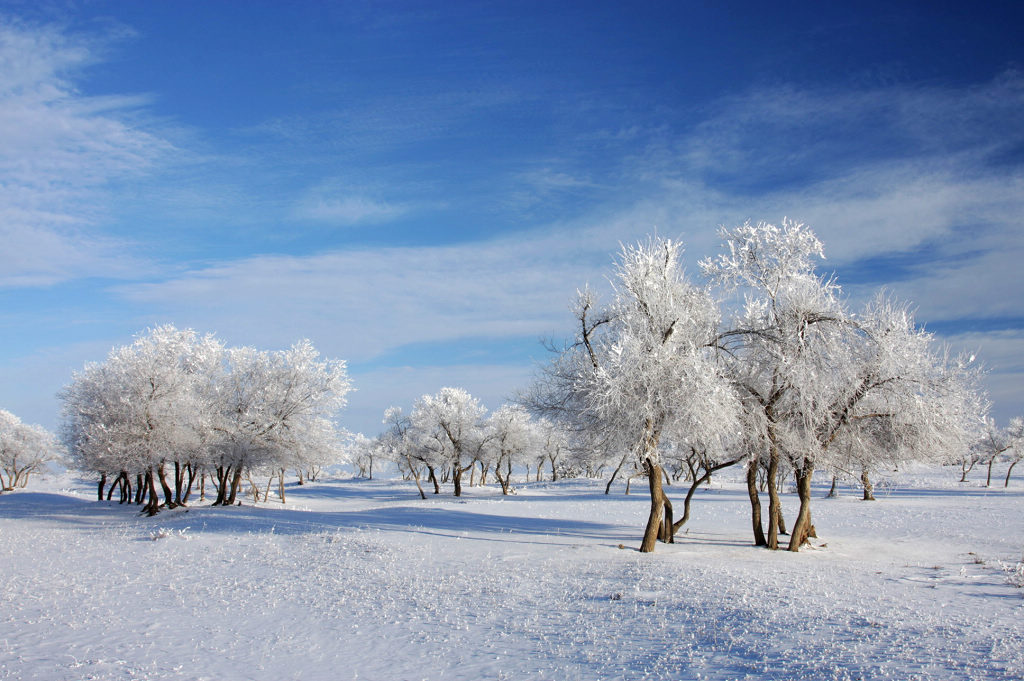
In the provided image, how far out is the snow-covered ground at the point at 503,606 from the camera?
10.0m

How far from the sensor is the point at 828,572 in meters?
16.8

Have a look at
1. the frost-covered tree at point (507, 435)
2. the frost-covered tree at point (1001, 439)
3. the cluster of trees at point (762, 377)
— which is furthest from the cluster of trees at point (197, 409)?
the frost-covered tree at point (1001, 439)

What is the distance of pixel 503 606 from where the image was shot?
13609 millimetres

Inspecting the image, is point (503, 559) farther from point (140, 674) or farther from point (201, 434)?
point (201, 434)

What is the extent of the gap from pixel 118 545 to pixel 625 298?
2127 cm

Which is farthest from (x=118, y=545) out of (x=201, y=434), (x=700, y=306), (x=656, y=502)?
(x=700, y=306)

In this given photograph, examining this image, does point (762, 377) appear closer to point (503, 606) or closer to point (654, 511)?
point (654, 511)

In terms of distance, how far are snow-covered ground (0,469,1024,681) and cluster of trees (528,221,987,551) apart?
3439 mm

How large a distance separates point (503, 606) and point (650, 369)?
818cm

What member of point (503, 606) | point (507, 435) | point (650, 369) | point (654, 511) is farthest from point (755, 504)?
point (507, 435)

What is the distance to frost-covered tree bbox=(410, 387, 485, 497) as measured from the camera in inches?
2749

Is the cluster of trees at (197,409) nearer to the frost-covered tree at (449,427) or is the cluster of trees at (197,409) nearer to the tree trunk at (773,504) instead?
the frost-covered tree at (449,427)

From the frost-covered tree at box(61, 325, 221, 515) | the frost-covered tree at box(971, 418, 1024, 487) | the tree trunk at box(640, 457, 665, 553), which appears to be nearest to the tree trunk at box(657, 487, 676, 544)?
the tree trunk at box(640, 457, 665, 553)

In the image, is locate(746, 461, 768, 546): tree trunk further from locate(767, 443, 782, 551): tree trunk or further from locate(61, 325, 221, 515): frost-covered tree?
locate(61, 325, 221, 515): frost-covered tree
